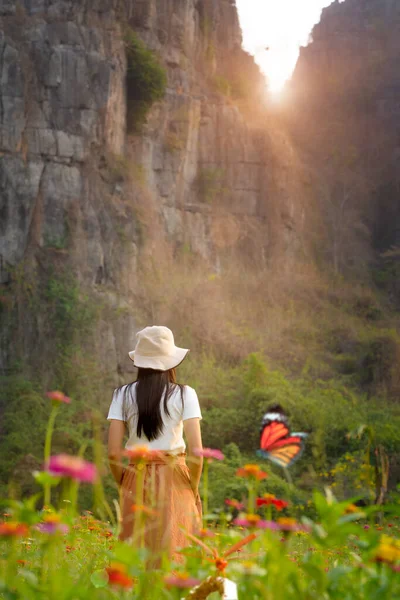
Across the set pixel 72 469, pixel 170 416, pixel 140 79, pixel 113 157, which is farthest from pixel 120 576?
pixel 140 79

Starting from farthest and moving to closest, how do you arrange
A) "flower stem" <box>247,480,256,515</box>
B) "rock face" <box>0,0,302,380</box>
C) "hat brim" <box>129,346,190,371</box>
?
"rock face" <box>0,0,302,380</box> < "hat brim" <box>129,346,190,371</box> < "flower stem" <box>247,480,256,515</box>

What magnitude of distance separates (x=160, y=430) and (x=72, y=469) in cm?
233

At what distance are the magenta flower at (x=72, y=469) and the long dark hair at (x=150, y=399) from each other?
2.23 m

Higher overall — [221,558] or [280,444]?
[280,444]

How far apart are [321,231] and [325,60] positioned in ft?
33.9

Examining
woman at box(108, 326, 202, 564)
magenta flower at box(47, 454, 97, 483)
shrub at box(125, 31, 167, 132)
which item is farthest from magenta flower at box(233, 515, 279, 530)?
shrub at box(125, 31, 167, 132)

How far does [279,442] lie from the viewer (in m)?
2.21

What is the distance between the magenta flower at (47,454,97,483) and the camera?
1630mm

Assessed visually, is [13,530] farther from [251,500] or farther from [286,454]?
[286,454]

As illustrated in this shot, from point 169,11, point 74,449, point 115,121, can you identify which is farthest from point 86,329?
point 169,11

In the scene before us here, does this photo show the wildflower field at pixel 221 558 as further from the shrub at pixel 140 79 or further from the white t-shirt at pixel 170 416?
the shrub at pixel 140 79

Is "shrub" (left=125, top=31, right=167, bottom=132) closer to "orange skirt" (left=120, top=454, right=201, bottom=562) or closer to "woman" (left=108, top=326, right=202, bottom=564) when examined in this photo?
"woman" (left=108, top=326, right=202, bottom=564)

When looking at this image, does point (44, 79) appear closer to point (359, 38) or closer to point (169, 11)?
point (169, 11)

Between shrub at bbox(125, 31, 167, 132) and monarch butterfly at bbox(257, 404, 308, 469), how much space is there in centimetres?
1927
